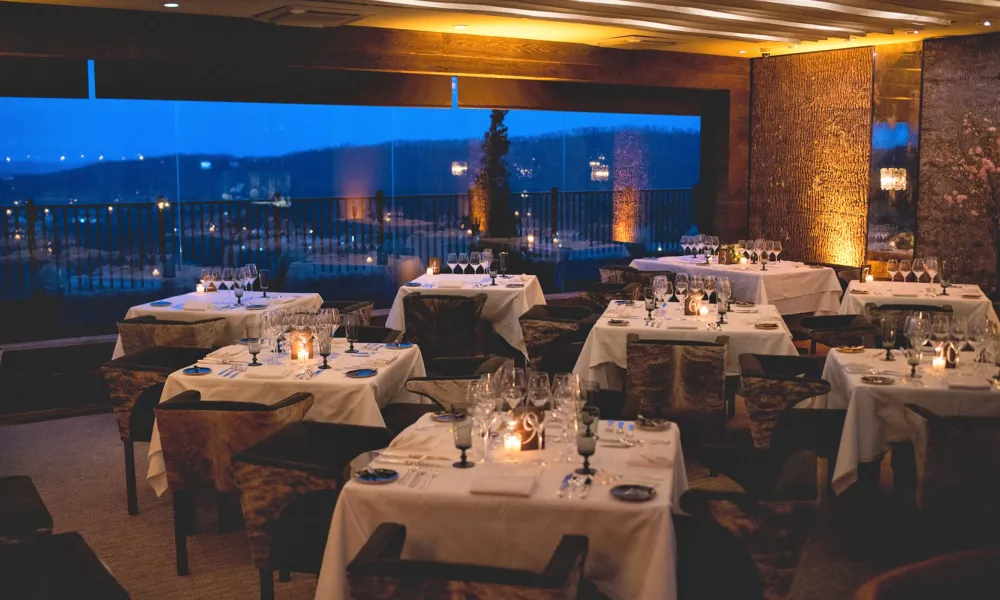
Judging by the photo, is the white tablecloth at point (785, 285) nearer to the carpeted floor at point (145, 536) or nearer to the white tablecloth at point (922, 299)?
the white tablecloth at point (922, 299)

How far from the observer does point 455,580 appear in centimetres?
272

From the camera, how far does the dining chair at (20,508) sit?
3.62 meters

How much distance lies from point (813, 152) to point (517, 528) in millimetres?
8492

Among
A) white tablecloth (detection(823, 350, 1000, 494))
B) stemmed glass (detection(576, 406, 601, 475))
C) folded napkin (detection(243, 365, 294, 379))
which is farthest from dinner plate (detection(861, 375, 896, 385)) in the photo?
folded napkin (detection(243, 365, 294, 379))

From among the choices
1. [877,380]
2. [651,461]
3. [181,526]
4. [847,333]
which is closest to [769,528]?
[651,461]

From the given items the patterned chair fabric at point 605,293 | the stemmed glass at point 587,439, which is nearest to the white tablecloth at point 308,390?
the stemmed glass at point 587,439

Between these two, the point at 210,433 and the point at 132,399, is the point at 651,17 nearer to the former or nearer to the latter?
the point at 132,399

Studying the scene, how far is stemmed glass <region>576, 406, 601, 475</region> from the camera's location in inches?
131

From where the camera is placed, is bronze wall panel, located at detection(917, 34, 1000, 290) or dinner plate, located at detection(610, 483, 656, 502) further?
bronze wall panel, located at detection(917, 34, 1000, 290)

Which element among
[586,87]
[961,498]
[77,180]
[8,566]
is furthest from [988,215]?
[8,566]

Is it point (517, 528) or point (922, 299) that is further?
point (922, 299)

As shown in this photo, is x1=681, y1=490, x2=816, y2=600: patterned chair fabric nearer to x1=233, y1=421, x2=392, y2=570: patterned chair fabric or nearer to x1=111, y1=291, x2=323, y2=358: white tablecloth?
x1=233, y1=421, x2=392, y2=570: patterned chair fabric

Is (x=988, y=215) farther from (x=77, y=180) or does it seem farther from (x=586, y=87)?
(x=77, y=180)

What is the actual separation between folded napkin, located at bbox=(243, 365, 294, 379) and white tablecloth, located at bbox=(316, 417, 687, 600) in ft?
5.77
